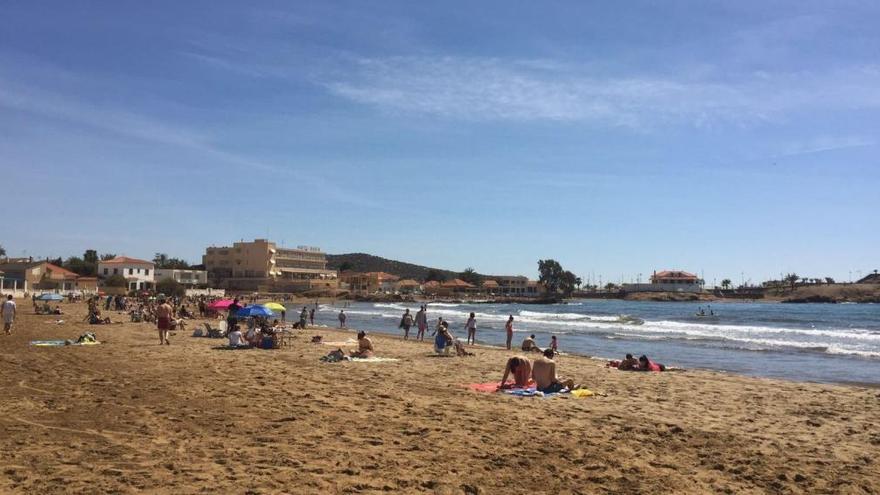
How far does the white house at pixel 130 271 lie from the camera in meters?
85.4

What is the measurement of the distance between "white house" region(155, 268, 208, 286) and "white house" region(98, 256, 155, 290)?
6611 millimetres

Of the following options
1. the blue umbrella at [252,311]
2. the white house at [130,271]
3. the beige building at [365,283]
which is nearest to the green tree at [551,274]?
the beige building at [365,283]

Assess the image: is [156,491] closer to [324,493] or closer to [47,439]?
[324,493]

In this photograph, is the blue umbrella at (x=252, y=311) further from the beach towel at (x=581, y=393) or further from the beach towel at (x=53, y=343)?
the beach towel at (x=581, y=393)

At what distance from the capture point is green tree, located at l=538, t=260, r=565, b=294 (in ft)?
506

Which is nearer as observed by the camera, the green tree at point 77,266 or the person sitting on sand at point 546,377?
the person sitting on sand at point 546,377

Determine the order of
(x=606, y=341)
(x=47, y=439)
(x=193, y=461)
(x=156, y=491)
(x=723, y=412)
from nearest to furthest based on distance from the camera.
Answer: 1. (x=156, y=491)
2. (x=193, y=461)
3. (x=47, y=439)
4. (x=723, y=412)
5. (x=606, y=341)

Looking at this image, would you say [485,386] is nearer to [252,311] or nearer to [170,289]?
[252,311]

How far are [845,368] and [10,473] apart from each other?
21706mm

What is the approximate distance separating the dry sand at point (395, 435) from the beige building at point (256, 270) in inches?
4061

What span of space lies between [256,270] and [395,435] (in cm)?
11344

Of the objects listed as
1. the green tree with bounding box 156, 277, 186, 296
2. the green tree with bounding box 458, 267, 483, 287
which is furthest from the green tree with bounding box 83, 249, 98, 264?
the green tree with bounding box 458, 267, 483, 287

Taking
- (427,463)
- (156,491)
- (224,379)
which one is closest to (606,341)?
(224,379)

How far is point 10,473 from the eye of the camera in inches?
A: 205
